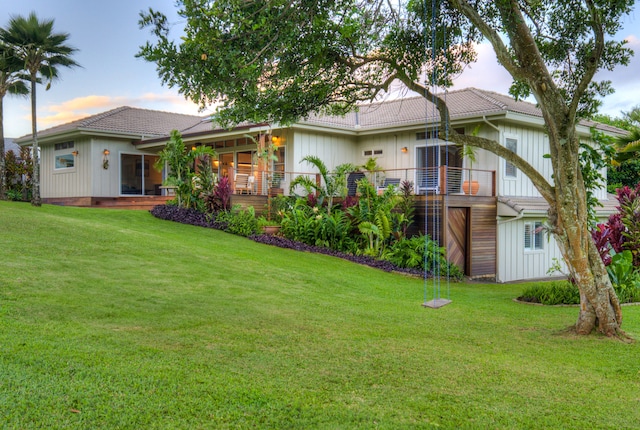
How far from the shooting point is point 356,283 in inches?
436

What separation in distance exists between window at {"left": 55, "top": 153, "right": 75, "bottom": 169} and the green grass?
Answer: 13852 millimetres

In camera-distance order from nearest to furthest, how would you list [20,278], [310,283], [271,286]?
[20,278]
[271,286]
[310,283]

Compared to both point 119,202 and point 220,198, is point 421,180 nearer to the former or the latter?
point 220,198

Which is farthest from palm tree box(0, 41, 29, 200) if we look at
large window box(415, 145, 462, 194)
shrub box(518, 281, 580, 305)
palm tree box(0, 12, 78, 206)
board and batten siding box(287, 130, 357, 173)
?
shrub box(518, 281, 580, 305)

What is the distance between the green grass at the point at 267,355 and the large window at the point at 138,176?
1298 centimetres

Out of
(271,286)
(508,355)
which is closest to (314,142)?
(271,286)

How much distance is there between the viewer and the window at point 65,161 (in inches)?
898

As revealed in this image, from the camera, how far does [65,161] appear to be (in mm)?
23203

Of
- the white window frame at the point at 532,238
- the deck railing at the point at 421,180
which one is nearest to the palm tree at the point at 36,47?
the deck railing at the point at 421,180

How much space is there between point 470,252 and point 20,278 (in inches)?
470

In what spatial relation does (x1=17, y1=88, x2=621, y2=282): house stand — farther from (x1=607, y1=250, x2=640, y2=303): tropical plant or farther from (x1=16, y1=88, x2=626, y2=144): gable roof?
(x1=607, y1=250, x2=640, y2=303): tropical plant

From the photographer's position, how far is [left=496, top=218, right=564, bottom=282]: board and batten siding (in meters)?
16.5

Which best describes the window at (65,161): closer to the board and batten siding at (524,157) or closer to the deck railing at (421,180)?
the deck railing at (421,180)

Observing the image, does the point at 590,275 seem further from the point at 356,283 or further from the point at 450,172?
the point at 450,172
